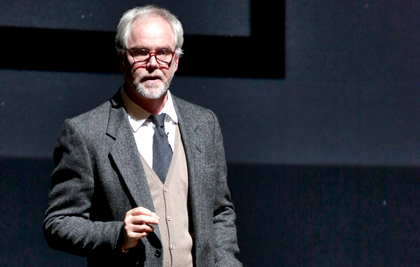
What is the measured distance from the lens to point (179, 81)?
2732mm

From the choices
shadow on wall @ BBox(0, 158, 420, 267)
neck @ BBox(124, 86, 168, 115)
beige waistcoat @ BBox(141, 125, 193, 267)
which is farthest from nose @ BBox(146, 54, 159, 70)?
shadow on wall @ BBox(0, 158, 420, 267)

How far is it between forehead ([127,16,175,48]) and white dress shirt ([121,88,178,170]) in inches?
7.1

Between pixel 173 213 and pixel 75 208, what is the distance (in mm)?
284

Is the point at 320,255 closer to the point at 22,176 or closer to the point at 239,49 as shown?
the point at 239,49

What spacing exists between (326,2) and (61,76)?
1.32 metres

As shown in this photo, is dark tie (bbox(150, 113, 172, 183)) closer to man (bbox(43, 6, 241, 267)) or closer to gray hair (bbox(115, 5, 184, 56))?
man (bbox(43, 6, 241, 267))

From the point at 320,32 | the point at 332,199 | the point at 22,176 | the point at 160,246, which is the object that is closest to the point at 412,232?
the point at 332,199

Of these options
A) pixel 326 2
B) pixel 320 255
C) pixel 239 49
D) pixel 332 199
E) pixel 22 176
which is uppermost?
pixel 326 2

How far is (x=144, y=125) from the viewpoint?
72.4 inches

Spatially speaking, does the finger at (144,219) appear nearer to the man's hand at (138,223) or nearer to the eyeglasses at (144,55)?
the man's hand at (138,223)

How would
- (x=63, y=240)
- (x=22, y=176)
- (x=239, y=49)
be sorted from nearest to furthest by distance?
(x=63, y=240) < (x=22, y=176) < (x=239, y=49)

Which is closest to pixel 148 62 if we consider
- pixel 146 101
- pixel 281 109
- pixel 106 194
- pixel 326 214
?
pixel 146 101

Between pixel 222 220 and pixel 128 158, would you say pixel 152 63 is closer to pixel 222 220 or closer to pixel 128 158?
pixel 128 158

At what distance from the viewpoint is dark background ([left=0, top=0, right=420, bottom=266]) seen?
263cm
